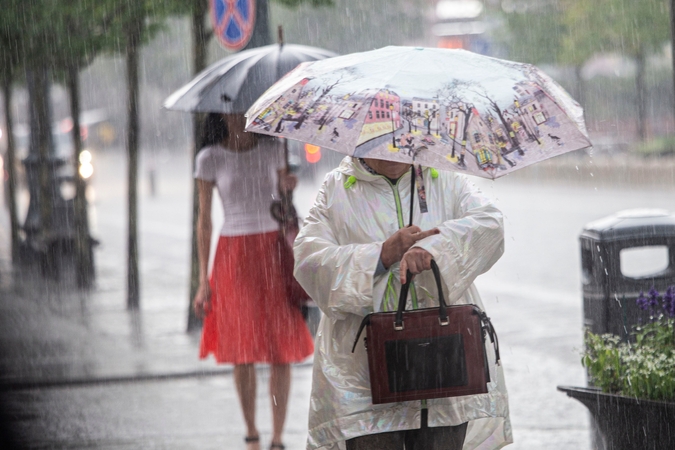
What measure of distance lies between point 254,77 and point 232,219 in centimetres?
74

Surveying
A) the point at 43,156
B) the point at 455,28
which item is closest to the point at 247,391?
the point at 43,156

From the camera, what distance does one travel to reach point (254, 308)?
522cm

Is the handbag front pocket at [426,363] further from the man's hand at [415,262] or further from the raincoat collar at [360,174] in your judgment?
the raincoat collar at [360,174]

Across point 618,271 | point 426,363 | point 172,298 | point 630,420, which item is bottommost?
point 172,298

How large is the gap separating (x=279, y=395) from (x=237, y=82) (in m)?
1.63

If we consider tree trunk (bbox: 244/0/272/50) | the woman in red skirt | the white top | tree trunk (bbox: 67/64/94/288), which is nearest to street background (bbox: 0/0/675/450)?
tree trunk (bbox: 244/0/272/50)

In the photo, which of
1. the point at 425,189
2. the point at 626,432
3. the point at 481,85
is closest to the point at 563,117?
the point at 481,85

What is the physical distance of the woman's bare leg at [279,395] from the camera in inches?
207

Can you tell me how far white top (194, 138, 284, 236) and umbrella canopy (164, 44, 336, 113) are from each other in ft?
0.85

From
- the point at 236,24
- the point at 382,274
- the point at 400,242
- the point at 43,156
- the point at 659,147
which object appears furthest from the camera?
the point at 659,147

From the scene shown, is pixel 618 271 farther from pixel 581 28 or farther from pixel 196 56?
pixel 581 28

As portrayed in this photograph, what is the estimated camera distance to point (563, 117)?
3.40 m

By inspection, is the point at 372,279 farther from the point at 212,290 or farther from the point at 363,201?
the point at 212,290

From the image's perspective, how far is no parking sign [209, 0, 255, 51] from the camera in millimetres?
7805
